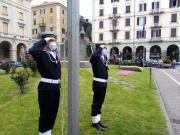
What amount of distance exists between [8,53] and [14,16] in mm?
6076

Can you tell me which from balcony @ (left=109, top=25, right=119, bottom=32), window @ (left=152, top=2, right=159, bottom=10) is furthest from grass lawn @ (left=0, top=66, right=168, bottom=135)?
balcony @ (left=109, top=25, right=119, bottom=32)

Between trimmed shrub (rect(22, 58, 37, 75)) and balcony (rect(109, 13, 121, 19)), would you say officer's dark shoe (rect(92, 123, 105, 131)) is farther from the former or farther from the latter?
balcony (rect(109, 13, 121, 19))

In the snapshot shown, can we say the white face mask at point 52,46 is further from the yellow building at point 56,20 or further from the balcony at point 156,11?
the balcony at point 156,11

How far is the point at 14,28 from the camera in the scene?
1731 inches

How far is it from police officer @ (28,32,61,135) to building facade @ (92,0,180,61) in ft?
148

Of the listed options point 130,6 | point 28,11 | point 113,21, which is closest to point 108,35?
point 113,21

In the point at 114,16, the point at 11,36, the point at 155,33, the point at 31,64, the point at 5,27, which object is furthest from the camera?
the point at 114,16

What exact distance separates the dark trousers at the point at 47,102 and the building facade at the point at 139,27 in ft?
148

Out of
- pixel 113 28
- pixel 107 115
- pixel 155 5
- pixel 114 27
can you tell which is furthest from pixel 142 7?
pixel 107 115

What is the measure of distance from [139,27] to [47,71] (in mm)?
50404

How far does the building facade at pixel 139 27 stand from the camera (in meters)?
50.6

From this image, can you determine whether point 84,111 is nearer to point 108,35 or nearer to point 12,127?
point 12,127

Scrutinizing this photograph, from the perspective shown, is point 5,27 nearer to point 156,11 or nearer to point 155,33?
point 155,33

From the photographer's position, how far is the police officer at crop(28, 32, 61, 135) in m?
4.58
